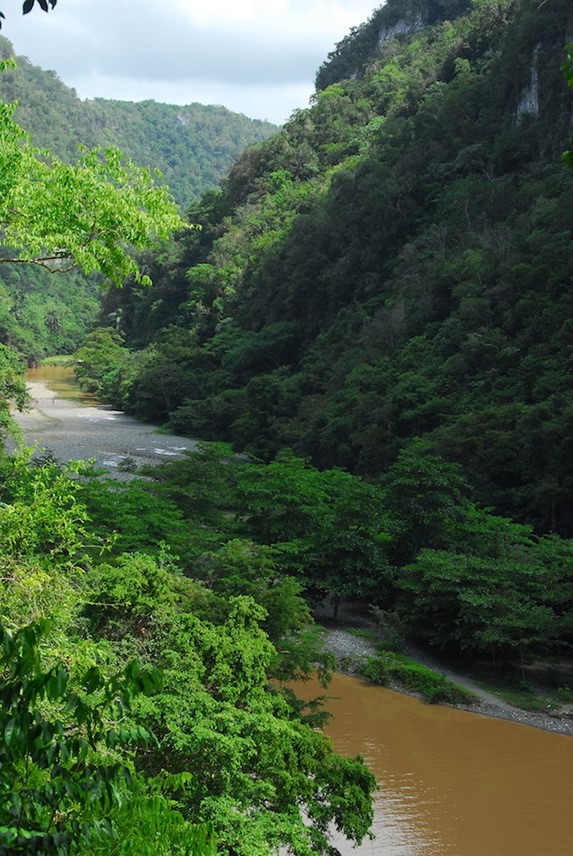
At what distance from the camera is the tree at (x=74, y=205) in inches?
282

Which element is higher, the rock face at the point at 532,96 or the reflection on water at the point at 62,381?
the rock face at the point at 532,96

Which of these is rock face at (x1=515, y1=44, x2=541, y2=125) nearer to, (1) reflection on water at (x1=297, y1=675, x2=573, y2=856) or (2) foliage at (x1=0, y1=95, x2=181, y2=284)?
(1) reflection on water at (x1=297, y1=675, x2=573, y2=856)

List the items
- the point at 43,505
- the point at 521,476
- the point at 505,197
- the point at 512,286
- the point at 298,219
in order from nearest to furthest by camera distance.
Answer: the point at 43,505, the point at 521,476, the point at 512,286, the point at 505,197, the point at 298,219

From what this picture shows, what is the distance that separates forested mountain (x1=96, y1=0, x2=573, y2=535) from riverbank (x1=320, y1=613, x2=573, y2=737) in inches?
272

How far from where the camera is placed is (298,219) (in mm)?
59438

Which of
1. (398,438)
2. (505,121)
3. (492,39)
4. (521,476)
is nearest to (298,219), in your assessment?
Answer: (505,121)

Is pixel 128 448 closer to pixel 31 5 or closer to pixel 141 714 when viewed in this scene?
pixel 141 714

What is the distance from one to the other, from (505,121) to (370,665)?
3897 cm

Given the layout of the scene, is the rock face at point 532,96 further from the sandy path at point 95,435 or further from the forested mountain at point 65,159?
the sandy path at point 95,435

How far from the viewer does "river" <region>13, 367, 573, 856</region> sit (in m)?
14.8

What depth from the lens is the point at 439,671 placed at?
2266 centimetres

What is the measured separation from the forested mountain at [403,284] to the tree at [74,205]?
2222 cm

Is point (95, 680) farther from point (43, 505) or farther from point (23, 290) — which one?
point (23, 290)

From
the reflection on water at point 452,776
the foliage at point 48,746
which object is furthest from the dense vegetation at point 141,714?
the reflection on water at point 452,776
